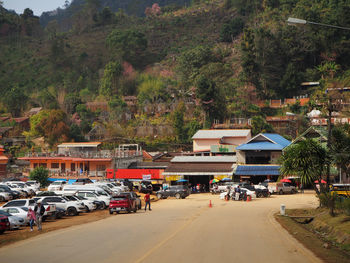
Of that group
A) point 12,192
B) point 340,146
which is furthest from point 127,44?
point 340,146

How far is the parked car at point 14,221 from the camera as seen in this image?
89.5 ft

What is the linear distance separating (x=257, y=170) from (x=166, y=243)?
4626 centimetres

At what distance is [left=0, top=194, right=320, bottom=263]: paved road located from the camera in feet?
53.4

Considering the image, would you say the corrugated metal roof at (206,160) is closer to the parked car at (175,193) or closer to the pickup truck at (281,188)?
the pickup truck at (281,188)

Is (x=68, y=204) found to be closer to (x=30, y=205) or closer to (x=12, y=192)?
(x=30, y=205)

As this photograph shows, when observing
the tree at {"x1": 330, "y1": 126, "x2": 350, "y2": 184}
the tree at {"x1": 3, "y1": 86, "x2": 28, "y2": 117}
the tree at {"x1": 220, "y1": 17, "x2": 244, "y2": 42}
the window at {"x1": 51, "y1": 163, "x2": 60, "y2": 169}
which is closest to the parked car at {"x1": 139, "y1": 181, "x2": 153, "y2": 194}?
the window at {"x1": 51, "y1": 163, "x2": 60, "y2": 169}

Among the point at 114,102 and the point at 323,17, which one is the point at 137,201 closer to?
the point at 114,102

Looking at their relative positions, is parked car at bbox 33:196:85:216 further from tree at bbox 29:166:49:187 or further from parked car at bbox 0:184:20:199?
tree at bbox 29:166:49:187

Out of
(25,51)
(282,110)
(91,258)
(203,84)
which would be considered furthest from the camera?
(25,51)

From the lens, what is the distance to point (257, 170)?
6431cm

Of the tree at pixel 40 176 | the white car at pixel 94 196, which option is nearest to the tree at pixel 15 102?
the tree at pixel 40 176

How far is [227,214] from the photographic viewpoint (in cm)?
3300

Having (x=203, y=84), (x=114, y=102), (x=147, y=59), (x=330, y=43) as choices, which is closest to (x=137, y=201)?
(x=203, y=84)

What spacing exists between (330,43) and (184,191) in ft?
220
